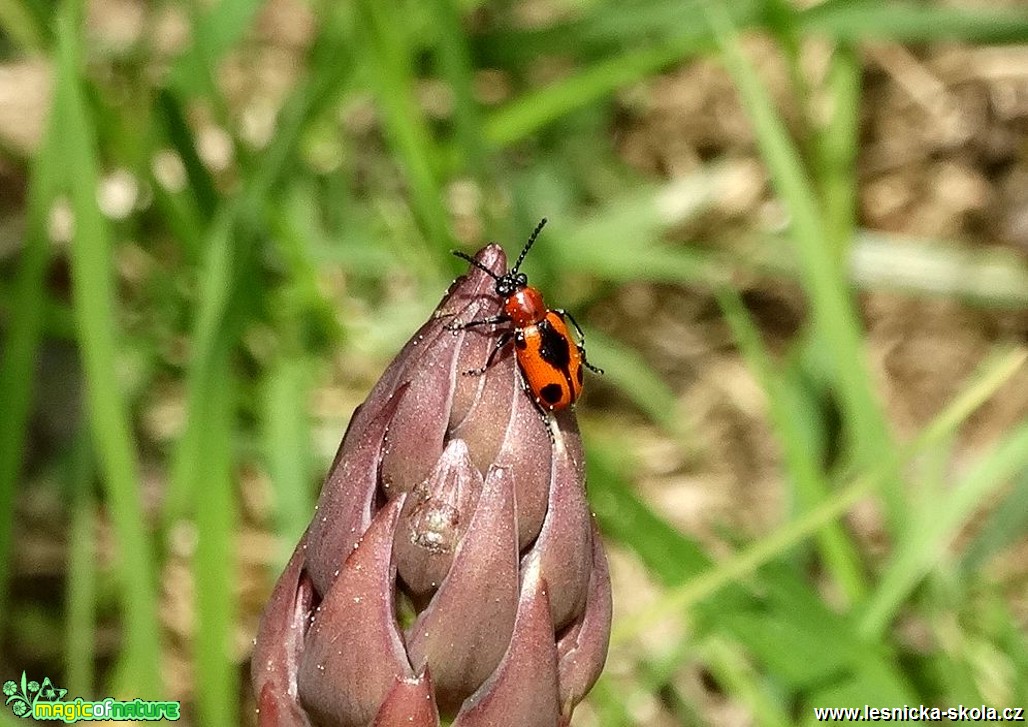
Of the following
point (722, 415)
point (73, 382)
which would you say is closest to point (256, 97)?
point (73, 382)

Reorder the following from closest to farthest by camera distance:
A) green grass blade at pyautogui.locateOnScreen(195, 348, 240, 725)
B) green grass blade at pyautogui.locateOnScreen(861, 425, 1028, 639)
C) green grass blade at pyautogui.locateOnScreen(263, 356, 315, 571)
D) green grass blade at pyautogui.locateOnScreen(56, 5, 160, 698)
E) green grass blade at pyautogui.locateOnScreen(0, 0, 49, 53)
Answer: green grass blade at pyautogui.locateOnScreen(56, 5, 160, 698)
green grass blade at pyautogui.locateOnScreen(195, 348, 240, 725)
green grass blade at pyautogui.locateOnScreen(861, 425, 1028, 639)
green grass blade at pyautogui.locateOnScreen(263, 356, 315, 571)
green grass blade at pyautogui.locateOnScreen(0, 0, 49, 53)

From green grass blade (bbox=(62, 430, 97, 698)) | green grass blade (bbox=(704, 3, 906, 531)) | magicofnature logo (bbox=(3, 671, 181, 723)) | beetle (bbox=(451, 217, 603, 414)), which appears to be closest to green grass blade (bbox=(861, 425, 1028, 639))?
green grass blade (bbox=(704, 3, 906, 531))

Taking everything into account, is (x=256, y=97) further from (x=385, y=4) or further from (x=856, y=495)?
(x=856, y=495)

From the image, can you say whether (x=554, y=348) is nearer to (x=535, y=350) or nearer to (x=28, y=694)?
(x=535, y=350)

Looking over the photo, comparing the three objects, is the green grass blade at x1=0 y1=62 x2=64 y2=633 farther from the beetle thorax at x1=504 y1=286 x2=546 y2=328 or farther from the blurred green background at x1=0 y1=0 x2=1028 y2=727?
the beetle thorax at x1=504 y1=286 x2=546 y2=328

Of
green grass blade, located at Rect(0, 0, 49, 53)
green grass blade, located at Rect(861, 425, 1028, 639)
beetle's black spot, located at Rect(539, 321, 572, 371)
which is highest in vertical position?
green grass blade, located at Rect(0, 0, 49, 53)

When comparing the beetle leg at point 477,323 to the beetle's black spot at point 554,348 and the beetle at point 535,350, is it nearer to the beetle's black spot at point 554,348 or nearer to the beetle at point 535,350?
the beetle at point 535,350

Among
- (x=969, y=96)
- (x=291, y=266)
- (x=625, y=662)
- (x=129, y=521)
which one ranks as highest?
(x=969, y=96)
